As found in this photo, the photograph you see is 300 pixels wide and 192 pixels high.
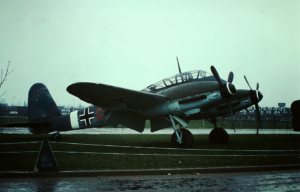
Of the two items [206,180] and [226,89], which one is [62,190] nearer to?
[206,180]

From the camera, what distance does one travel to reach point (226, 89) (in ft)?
41.8

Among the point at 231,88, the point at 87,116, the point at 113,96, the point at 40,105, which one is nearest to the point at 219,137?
the point at 231,88

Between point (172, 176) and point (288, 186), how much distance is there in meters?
2.65

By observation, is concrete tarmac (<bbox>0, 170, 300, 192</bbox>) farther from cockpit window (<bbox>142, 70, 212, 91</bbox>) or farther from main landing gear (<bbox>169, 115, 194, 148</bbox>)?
cockpit window (<bbox>142, 70, 212, 91</bbox>)

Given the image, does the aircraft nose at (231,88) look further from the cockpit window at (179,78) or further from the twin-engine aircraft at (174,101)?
the cockpit window at (179,78)

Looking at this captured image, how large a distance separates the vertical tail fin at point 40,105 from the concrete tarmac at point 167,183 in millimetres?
13050

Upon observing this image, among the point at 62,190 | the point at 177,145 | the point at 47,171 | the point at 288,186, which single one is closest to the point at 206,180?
the point at 288,186

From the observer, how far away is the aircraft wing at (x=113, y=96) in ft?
38.8

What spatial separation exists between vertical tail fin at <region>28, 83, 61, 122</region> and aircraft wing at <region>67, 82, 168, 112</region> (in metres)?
7.17

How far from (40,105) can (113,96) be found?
882 centimetres

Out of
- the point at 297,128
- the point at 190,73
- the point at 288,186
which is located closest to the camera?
the point at 288,186

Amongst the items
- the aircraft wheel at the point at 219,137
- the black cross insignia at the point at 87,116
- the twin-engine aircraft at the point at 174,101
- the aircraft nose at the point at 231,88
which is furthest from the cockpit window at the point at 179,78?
the black cross insignia at the point at 87,116

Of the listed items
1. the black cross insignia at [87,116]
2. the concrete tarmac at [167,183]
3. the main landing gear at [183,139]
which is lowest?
the concrete tarmac at [167,183]

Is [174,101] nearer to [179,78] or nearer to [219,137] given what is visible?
[179,78]
